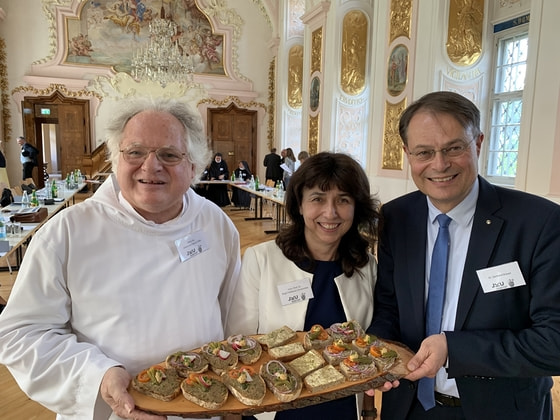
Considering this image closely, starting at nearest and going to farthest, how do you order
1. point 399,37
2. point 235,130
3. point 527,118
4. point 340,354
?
point 340,354 → point 527,118 → point 399,37 → point 235,130

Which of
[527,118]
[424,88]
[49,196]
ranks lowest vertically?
[49,196]

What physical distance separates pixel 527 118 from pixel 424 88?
2.26 m

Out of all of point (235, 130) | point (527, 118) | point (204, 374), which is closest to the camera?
point (204, 374)

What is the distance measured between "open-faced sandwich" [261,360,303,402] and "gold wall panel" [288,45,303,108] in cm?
1356

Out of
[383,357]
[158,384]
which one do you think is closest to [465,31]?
[383,357]

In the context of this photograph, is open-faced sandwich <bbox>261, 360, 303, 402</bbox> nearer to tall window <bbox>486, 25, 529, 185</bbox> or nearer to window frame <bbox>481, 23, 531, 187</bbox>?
window frame <bbox>481, 23, 531, 187</bbox>

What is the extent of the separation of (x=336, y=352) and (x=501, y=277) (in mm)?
687

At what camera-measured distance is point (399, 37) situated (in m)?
7.97

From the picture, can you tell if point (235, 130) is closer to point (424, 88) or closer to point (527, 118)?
point (424, 88)

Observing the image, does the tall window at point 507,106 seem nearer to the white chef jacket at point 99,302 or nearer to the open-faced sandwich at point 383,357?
the open-faced sandwich at point 383,357

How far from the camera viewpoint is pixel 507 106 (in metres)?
7.35

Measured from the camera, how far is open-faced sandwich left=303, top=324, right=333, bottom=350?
1653mm

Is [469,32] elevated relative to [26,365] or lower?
elevated

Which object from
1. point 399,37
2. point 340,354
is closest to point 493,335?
point 340,354
